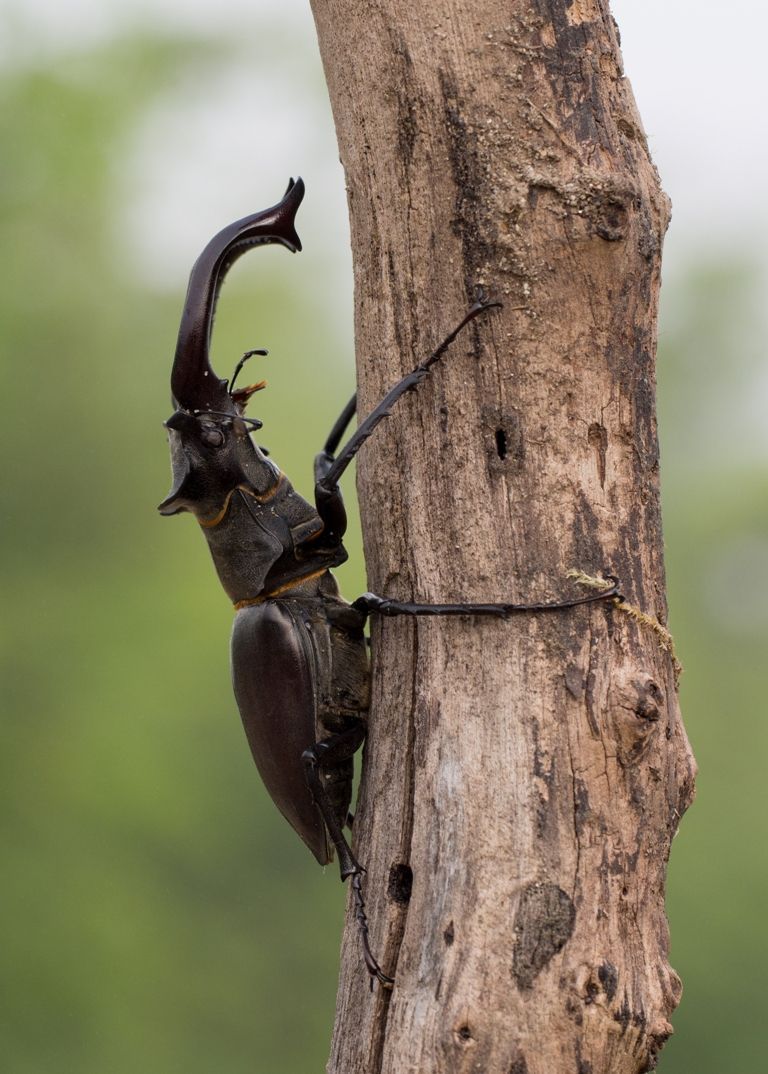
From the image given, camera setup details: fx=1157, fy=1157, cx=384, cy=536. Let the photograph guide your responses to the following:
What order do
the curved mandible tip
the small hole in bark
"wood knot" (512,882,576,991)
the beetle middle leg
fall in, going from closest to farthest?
"wood knot" (512,882,576,991) → the small hole in bark → the beetle middle leg → the curved mandible tip

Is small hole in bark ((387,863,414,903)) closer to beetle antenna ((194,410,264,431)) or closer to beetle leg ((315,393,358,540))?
beetle leg ((315,393,358,540))

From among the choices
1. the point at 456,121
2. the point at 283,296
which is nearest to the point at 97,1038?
the point at 283,296

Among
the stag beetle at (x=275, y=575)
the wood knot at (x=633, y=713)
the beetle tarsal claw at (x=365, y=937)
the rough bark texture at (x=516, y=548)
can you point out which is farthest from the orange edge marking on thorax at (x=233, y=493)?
the wood knot at (x=633, y=713)

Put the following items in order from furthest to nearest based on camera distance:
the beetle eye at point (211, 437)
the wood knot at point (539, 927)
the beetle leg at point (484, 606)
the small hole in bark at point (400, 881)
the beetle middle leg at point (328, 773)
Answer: the beetle eye at point (211, 437)
the beetle middle leg at point (328, 773)
the small hole in bark at point (400, 881)
the beetle leg at point (484, 606)
the wood knot at point (539, 927)

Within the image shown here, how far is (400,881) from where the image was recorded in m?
2.47

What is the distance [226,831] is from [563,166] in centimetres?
601

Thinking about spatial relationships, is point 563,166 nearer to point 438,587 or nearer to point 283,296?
point 438,587

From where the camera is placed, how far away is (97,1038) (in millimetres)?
7465

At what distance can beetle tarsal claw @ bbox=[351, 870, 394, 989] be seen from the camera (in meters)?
2.39

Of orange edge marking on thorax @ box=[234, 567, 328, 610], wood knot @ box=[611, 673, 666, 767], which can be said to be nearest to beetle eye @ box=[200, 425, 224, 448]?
orange edge marking on thorax @ box=[234, 567, 328, 610]

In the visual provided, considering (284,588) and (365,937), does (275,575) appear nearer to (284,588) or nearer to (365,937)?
(284,588)

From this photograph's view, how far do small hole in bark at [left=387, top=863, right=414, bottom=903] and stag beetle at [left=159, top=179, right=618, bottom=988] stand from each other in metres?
0.21

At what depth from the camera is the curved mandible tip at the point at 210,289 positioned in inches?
111

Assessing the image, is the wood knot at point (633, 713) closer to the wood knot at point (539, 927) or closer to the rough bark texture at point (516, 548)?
the rough bark texture at point (516, 548)
